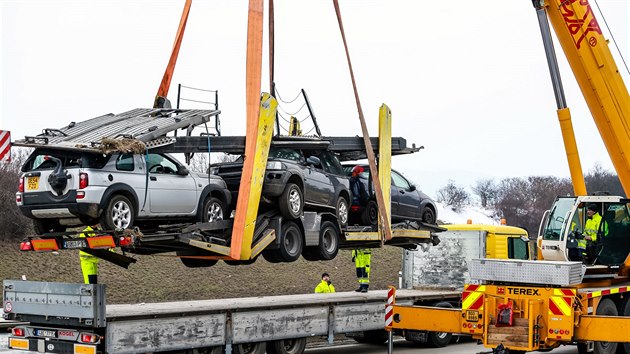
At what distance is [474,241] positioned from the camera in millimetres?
19453

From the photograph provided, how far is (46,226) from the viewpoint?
1299cm

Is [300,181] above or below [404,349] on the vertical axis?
above

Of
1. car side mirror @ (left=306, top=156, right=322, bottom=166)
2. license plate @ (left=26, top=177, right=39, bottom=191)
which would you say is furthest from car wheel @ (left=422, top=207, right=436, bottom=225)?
license plate @ (left=26, top=177, right=39, bottom=191)

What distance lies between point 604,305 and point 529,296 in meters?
1.79

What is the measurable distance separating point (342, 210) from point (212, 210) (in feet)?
9.70

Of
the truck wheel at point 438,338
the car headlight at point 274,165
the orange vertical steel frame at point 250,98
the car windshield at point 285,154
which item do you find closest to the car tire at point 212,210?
the orange vertical steel frame at point 250,98

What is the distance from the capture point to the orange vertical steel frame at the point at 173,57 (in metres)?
13.8

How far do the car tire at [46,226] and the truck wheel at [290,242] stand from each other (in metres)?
3.24

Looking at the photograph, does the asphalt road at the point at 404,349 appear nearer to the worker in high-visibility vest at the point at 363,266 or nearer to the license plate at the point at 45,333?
the worker in high-visibility vest at the point at 363,266

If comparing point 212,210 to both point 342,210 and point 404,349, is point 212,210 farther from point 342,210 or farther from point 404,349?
point 404,349

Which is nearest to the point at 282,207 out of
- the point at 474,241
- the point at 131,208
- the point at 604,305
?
the point at 131,208

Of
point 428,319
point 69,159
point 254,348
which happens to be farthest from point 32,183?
point 428,319

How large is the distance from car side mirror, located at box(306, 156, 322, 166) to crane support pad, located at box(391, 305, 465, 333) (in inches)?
106

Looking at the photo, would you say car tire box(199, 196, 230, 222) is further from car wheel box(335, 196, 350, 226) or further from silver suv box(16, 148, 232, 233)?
car wheel box(335, 196, 350, 226)
